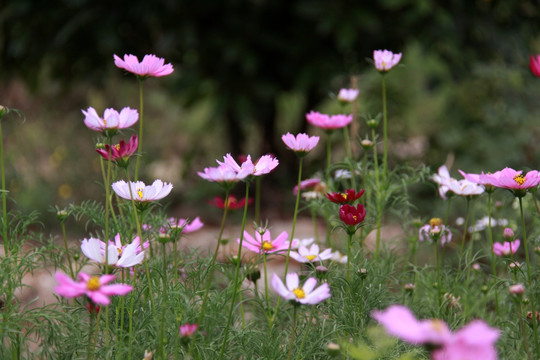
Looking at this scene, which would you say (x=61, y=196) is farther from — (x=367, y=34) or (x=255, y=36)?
(x=367, y=34)

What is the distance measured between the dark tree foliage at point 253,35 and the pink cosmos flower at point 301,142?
186 centimetres

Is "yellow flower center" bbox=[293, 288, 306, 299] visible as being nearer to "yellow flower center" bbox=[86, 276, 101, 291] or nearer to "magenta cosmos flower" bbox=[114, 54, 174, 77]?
"yellow flower center" bbox=[86, 276, 101, 291]

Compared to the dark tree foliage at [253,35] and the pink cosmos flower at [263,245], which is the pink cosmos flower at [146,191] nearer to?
the pink cosmos flower at [263,245]

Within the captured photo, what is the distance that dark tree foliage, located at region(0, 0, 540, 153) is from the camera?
2947 millimetres

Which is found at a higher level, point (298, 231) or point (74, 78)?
point (74, 78)

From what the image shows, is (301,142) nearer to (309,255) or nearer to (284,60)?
(309,255)

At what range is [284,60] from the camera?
133 inches

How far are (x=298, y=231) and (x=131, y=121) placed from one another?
250cm

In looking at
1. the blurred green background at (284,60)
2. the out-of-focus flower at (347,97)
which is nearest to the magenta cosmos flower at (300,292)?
the out-of-focus flower at (347,97)

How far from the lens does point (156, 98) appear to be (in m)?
5.59

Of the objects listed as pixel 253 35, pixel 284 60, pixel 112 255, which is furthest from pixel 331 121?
pixel 284 60

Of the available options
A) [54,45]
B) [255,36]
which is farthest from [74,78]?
[255,36]

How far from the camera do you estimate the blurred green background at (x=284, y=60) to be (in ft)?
9.68

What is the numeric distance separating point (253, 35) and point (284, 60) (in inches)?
12.9
